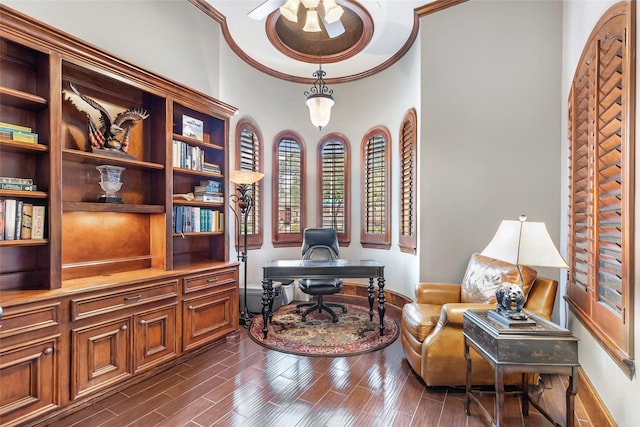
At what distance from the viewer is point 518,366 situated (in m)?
1.72

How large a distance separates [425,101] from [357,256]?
2540mm

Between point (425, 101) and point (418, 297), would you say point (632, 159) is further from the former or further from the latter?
point (425, 101)

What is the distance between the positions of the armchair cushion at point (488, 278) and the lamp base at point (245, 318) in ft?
7.88

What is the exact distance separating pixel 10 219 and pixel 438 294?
131 inches

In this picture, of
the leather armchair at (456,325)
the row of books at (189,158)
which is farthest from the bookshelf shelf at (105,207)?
the leather armchair at (456,325)

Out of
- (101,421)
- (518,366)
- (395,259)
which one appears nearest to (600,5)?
(518,366)

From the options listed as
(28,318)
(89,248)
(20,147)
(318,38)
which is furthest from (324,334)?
(318,38)

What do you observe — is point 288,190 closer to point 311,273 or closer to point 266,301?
point 311,273

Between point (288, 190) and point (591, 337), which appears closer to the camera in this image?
point (591, 337)

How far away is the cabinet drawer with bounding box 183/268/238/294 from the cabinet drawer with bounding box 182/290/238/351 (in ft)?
0.35

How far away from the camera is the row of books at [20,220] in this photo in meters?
1.95

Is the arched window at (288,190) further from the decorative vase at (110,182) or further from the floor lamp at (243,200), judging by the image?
the decorative vase at (110,182)

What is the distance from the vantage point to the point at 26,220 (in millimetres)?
2047

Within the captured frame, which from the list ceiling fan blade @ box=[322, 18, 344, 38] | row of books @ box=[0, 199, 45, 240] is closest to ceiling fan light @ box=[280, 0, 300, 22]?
ceiling fan blade @ box=[322, 18, 344, 38]
